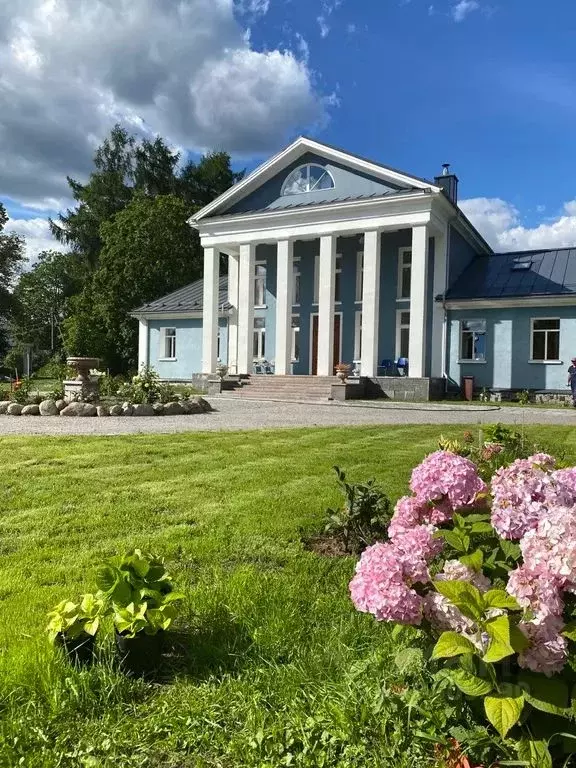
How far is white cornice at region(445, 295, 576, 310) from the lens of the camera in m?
20.5

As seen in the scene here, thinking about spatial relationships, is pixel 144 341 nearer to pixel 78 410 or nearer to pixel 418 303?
pixel 418 303

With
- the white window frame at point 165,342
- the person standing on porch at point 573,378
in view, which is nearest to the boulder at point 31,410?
the person standing on porch at point 573,378

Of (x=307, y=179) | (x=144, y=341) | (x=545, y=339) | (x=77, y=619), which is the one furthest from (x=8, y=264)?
(x=77, y=619)

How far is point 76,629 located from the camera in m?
2.36

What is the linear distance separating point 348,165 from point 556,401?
11.7 metres

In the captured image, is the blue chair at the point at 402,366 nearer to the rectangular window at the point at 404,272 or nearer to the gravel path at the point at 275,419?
the rectangular window at the point at 404,272

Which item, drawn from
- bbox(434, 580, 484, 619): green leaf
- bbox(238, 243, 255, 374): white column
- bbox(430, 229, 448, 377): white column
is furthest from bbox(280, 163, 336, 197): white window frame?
bbox(434, 580, 484, 619): green leaf

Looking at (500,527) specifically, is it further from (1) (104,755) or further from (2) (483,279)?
(2) (483,279)

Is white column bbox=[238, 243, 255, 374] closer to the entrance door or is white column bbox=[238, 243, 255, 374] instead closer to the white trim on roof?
the white trim on roof

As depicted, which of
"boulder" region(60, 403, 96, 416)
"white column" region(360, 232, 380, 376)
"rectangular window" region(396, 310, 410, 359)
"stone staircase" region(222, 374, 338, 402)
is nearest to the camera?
"boulder" region(60, 403, 96, 416)

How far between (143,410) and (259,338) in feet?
47.0

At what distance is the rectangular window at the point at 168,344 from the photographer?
2901 centimetres

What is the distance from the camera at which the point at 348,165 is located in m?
22.8

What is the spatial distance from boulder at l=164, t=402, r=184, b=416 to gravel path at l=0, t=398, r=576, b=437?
552 mm
